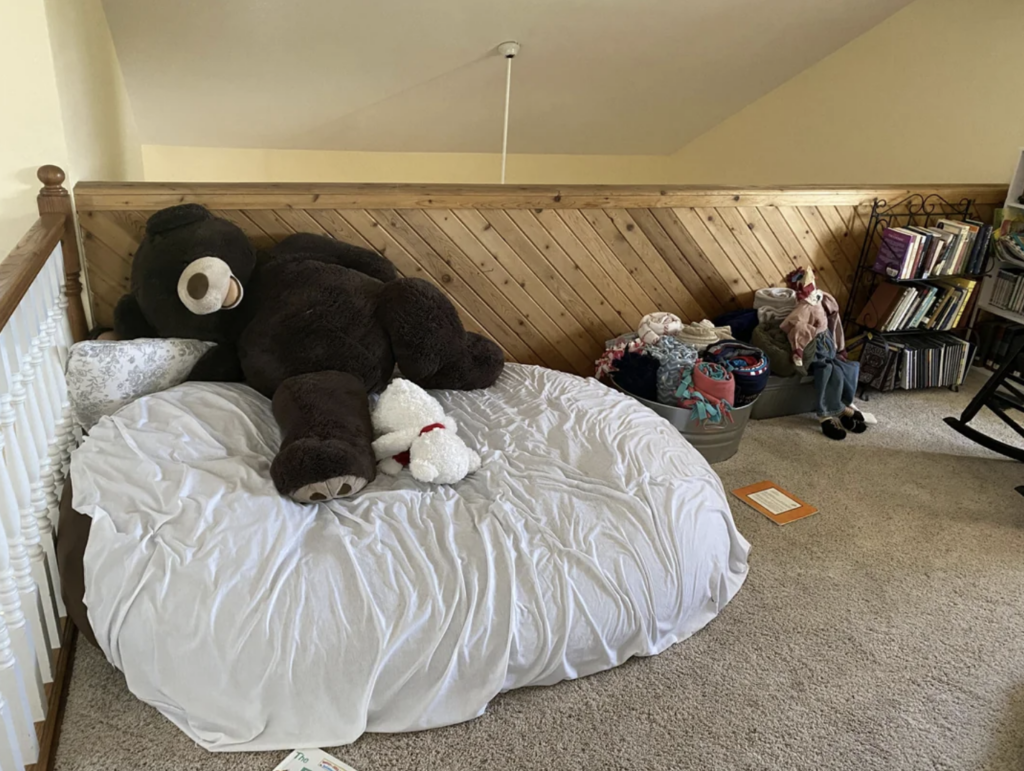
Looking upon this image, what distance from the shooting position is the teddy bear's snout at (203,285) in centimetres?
200

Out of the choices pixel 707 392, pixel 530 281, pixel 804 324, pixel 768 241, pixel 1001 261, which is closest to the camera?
pixel 707 392

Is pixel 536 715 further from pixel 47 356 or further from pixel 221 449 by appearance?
pixel 47 356

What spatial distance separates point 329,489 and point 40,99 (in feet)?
4.22

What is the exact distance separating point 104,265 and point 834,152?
415 cm

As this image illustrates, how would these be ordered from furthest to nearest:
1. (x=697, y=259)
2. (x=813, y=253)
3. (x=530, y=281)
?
(x=813, y=253), (x=697, y=259), (x=530, y=281)

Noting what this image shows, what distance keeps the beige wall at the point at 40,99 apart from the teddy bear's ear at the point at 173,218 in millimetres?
270

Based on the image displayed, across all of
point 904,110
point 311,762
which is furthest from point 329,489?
point 904,110

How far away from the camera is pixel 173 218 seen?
2.10 m

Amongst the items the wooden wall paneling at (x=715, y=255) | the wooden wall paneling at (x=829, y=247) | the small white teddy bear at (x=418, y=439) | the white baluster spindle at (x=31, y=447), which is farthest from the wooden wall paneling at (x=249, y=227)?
the wooden wall paneling at (x=829, y=247)

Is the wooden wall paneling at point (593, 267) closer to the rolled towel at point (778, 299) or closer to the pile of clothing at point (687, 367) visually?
the pile of clothing at point (687, 367)

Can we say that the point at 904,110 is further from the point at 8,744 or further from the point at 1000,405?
the point at 8,744

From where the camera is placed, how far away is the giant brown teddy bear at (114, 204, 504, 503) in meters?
2.01

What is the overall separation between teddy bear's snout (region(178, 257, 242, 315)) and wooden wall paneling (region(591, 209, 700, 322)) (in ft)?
4.84

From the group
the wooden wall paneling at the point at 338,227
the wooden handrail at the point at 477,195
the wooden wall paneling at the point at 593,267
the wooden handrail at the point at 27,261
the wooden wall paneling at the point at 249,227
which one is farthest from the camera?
the wooden wall paneling at the point at 593,267
